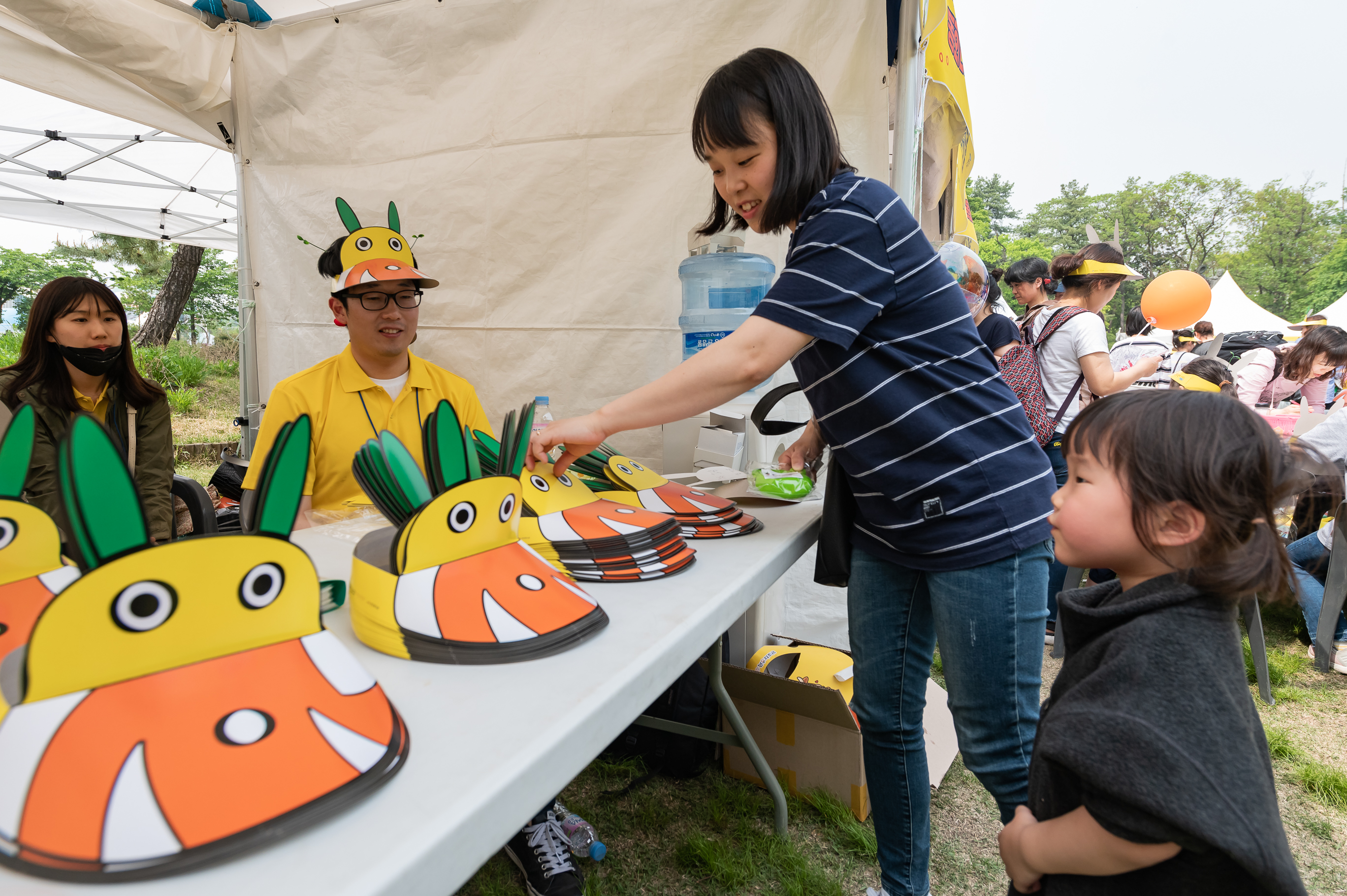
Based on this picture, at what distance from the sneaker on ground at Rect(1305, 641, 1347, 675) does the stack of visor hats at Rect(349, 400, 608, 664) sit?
3.39 metres

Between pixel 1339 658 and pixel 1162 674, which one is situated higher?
pixel 1162 674

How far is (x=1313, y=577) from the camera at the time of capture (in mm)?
3023

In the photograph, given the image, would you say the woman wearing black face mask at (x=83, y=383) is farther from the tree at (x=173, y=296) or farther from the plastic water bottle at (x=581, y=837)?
the tree at (x=173, y=296)

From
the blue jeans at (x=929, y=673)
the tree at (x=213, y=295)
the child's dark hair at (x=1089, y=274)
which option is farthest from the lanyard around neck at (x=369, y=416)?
the tree at (x=213, y=295)

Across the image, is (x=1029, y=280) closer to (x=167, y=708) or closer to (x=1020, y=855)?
(x=1020, y=855)

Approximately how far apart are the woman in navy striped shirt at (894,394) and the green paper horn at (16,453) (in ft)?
1.92

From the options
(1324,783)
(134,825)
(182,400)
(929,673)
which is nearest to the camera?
(134,825)

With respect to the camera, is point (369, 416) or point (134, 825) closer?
point (134, 825)

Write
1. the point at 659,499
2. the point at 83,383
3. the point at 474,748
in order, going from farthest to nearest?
1. the point at 83,383
2. the point at 659,499
3. the point at 474,748

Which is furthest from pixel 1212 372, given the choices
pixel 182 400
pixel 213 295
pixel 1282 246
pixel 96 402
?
pixel 1282 246

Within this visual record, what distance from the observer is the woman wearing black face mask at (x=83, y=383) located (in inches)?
87.7

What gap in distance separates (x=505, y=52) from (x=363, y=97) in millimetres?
728

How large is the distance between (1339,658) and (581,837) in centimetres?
307

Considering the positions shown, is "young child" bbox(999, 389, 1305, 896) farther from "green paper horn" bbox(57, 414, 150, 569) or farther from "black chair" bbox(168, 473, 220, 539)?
"black chair" bbox(168, 473, 220, 539)
